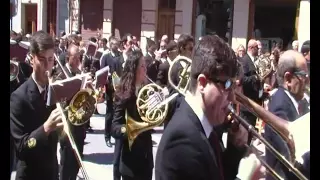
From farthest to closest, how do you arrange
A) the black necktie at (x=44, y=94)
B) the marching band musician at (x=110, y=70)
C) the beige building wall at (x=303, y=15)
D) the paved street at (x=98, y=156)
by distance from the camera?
the beige building wall at (x=303, y=15) → the marching band musician at (x=110, y=70) → the paved street at (x=98, y=156) → the black necktie at (x=44, y=94)

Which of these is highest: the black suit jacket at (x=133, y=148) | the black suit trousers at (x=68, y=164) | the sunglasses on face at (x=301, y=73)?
the sunglasses on face at (x=301, y=73)

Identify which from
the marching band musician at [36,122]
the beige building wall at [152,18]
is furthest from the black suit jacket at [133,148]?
the beige building wall at [152,18]

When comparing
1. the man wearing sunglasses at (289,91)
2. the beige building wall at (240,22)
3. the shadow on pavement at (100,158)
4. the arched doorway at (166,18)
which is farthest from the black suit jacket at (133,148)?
the arched doorway at (166,18)

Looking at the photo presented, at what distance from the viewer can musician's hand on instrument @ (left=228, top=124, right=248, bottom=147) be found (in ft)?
10.9

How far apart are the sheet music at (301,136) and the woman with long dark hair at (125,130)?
1.81 metres

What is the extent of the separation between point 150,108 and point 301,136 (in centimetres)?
205

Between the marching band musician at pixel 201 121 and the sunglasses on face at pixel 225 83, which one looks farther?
the sunglasses on face at pixel 225 83

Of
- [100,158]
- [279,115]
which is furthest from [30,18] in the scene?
[279,115]

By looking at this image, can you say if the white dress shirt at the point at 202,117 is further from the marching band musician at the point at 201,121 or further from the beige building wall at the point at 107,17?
the beige building wall at the point at 107,17

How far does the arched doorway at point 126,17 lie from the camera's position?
63.5 feet

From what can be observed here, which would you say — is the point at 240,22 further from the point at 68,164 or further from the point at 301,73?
the point at 301,73

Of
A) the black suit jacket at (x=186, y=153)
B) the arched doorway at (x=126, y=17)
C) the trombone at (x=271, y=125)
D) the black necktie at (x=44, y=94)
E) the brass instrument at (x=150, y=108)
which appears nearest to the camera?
the black suit jacket at (x=186, y=153)

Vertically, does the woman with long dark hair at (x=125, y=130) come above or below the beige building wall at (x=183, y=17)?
below

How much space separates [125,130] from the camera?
5004mm
